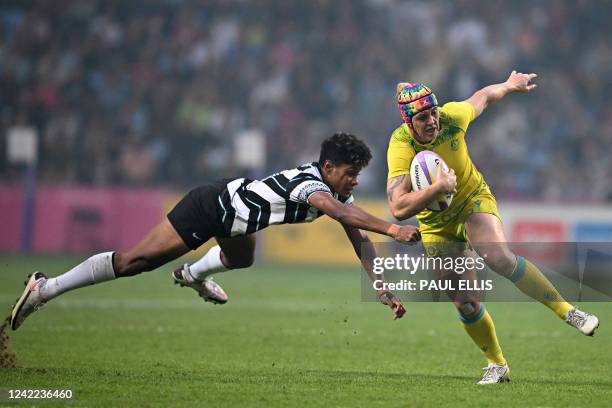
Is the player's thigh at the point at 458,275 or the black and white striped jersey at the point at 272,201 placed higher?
the black and white striped jersey at the point at 272,201

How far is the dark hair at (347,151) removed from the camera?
26.6ft

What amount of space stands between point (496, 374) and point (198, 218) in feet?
8.60

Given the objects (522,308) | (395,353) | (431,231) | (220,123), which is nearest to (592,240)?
(522,308)

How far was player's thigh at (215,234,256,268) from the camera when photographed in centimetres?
927

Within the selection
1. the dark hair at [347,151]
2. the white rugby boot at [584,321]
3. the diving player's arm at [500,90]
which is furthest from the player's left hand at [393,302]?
the diving player's arm at [500,90]

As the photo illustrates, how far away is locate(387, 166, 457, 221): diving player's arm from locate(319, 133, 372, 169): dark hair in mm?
302

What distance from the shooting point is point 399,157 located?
8375 mm

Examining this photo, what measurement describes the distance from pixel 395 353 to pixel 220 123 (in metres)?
15.3

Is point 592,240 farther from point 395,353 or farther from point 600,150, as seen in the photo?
point 395,353

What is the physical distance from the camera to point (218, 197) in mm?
8617

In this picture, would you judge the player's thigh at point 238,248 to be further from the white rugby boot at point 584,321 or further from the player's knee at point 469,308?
the white rugby boot at point 584,321

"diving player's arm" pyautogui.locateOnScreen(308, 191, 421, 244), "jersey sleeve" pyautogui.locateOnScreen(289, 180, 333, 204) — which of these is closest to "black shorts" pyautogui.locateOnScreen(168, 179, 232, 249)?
"jersey sleeve" pyautogui.locateOnScreen(289, 180, 333, 204)

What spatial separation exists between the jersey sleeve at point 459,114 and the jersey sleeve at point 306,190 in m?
1.40

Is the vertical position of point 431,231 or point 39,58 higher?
point 39,58
